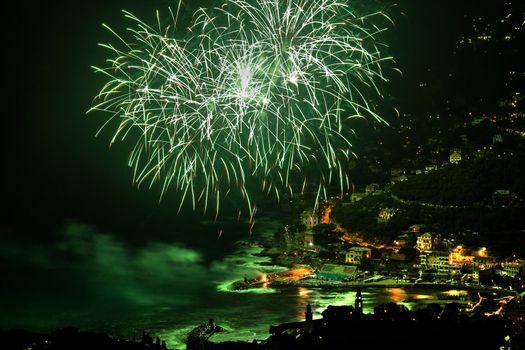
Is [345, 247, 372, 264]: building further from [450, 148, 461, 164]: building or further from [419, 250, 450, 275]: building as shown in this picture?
[450, 148, 461, 164]: building

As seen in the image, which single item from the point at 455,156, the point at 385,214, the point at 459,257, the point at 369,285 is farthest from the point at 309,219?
the point at 369,285

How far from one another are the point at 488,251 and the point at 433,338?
8834 millimetres

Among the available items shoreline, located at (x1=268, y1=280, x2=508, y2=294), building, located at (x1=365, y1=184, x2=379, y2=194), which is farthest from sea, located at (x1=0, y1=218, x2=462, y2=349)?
building, located at (x1=365, y1=184, x2=379, y2=194)

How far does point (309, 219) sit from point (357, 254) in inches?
242

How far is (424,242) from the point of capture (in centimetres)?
1602

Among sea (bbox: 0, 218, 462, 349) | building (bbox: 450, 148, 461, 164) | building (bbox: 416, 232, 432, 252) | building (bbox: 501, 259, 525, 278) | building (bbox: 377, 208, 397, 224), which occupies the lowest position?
sea (bbox: 0, 218, 462, 349)

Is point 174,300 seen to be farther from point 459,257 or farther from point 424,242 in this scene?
point 459,257

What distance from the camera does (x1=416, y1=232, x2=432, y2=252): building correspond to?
15.8 meters

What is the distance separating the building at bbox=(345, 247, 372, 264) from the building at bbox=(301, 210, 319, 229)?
5055 mm

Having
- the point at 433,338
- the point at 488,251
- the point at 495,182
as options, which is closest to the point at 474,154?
the point at 495,182

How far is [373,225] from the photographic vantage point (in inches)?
742

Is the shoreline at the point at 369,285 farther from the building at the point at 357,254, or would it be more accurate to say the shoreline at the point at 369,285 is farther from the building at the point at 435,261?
the building at the point at 357,254

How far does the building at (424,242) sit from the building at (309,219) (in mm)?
5875

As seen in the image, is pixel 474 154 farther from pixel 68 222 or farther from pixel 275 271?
pixel 68 222
